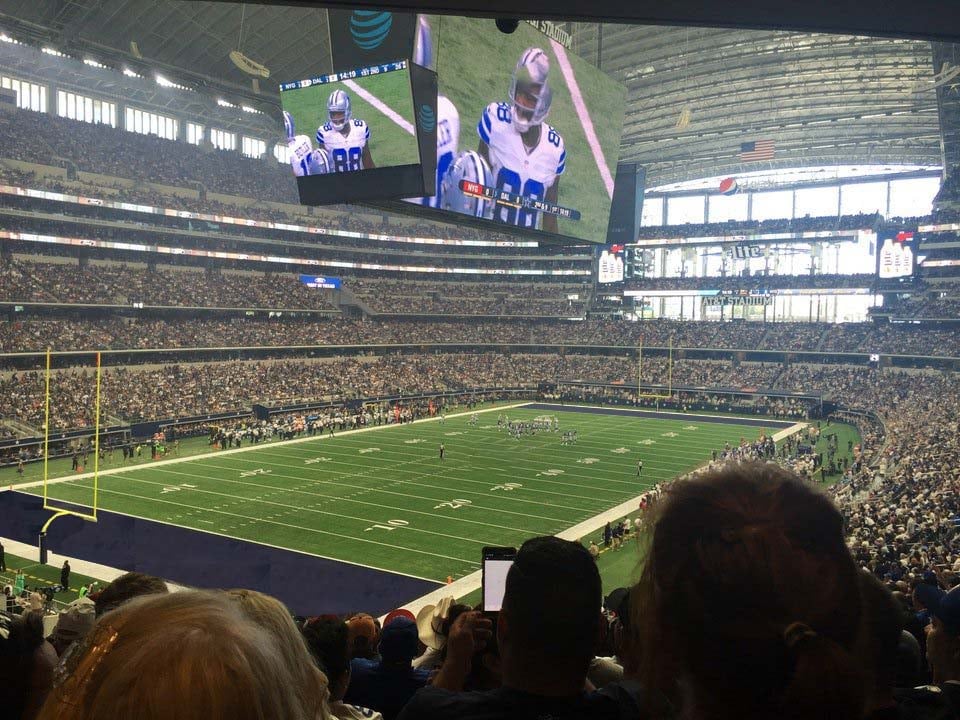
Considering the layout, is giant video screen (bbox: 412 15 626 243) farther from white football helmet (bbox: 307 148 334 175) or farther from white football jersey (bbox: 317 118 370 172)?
white football helmet (bbox: 307 148 334 175)

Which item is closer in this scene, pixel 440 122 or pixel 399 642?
pixel 399 642

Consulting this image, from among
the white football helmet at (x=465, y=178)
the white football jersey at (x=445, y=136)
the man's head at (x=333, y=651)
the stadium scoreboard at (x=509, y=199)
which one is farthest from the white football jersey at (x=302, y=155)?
the man's head at (x=333, y=651)

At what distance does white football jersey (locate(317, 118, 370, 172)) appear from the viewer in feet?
62.5

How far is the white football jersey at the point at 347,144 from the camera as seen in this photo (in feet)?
62.5

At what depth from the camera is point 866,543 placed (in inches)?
615

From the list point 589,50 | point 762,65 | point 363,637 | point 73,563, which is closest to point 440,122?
point 73,563

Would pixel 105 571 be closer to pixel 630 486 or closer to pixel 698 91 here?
pixel 630 486

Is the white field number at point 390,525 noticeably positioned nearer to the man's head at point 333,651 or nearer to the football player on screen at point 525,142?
the football player on screen at point 525,142

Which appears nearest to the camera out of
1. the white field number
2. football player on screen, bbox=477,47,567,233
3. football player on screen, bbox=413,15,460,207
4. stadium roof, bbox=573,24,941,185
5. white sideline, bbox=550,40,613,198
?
football player on screen, bbox=413,15,460,207

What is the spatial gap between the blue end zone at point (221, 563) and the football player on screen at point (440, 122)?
30.0 feet

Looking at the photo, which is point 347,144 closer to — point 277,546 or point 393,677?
point 277,546

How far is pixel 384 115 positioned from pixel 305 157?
2.72m

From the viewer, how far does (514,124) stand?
19203 millimetres

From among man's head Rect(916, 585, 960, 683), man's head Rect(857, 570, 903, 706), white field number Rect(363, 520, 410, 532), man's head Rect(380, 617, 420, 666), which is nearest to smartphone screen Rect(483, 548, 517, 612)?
man's head Rect(380, 617, 420, 666)
